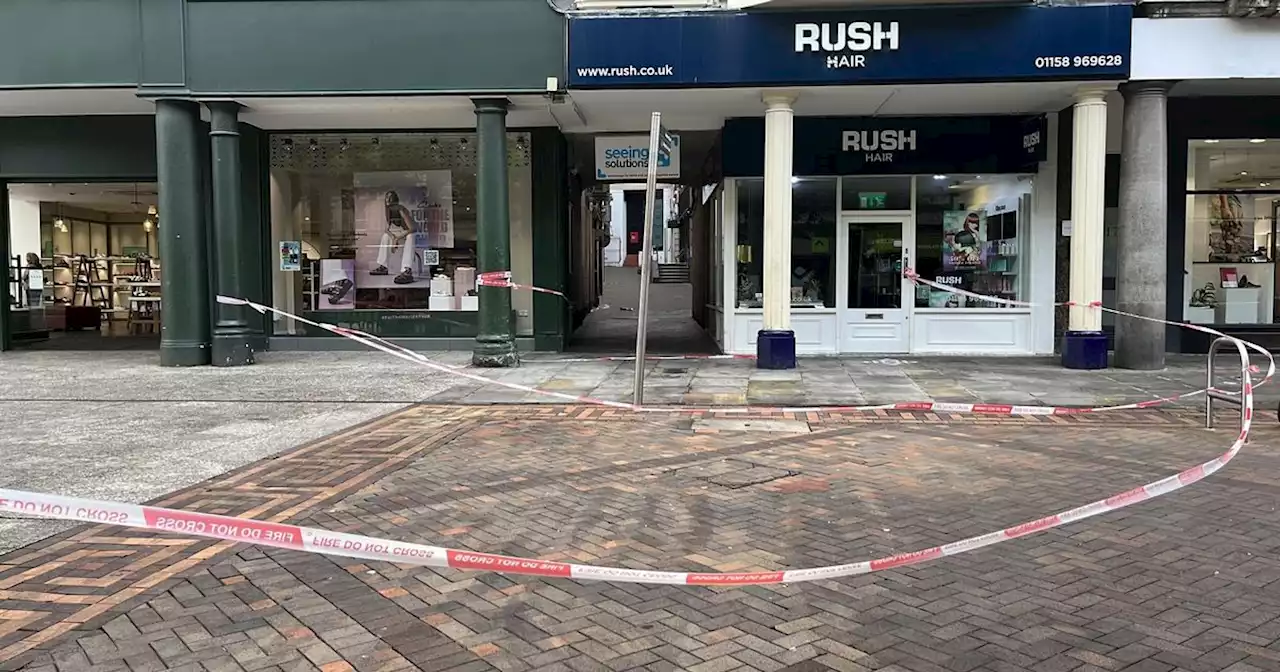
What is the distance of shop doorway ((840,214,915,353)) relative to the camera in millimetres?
13992

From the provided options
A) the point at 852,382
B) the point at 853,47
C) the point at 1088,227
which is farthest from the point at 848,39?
the point at 852,382

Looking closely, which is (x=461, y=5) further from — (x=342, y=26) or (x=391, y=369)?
(x=391, y=369)

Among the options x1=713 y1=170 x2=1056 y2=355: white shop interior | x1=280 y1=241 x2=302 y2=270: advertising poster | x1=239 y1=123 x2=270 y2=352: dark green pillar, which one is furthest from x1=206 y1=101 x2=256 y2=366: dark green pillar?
x1=713 y1=170 x2=1056 y2=355: white shop interior

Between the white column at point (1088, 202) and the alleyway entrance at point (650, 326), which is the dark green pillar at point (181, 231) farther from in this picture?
the white column at point (1088, 202)

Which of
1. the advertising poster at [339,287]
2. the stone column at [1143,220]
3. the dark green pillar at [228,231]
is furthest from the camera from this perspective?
the advertising poster at [339,287]

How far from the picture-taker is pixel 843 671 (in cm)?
332

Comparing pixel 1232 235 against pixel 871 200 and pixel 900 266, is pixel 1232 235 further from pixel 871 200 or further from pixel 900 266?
pixel 871 200

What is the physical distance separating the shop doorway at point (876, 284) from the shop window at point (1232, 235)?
455cm

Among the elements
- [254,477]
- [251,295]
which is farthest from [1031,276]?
[251,295]

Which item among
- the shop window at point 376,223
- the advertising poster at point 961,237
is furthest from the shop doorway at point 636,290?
the advertising poster at point 961,237

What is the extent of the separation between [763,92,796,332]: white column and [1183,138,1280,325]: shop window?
6905 millimetres

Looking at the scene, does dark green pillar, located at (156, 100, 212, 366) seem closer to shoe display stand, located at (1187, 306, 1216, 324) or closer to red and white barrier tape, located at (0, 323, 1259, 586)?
red and white barrier tape, located at (0, 323, 1259, 586)

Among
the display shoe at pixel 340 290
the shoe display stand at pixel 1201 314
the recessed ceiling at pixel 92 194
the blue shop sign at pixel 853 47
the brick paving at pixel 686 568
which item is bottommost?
the brick paving at pixel 686 568

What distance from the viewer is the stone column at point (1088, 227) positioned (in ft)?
38.9
